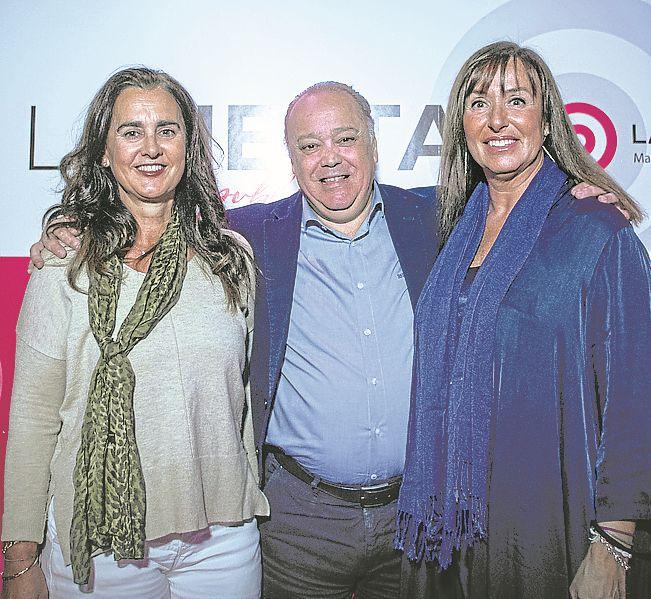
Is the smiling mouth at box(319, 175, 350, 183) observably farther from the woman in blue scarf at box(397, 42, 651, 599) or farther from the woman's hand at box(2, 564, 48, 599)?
the woman's hand at box(2, 564, 48, 599)

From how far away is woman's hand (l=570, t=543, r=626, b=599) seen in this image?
1558mm

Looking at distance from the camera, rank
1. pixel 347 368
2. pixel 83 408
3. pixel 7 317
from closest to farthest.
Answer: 1. pixel 83 408
2. pixel 347 368
3. pixel 7 317

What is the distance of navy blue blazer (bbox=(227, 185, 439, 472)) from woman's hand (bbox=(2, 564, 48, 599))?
0.60 meters

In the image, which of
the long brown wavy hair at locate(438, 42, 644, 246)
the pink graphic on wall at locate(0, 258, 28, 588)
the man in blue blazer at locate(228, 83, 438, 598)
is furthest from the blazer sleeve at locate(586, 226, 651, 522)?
the pink graphic on wall at locate(0, 258, 28, 588)

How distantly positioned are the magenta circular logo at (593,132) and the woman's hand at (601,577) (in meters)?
1.60

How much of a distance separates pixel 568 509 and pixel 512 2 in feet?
6.26

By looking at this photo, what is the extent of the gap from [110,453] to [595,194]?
4.10ft

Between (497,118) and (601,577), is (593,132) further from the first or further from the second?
Result: (601,577)

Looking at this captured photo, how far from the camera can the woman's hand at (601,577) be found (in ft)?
5.11

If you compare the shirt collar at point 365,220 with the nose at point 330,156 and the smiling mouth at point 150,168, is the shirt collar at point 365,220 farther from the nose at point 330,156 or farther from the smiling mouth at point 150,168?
the smiling mouth at point 150,168

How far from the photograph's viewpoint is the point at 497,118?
1.79 metres

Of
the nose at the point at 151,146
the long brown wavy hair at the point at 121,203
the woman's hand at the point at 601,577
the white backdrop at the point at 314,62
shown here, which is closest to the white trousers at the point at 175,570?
the long brown wavy hair at the point at 121,203

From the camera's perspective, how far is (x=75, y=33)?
8.84ft

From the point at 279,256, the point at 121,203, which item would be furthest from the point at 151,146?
the point at 279,256
